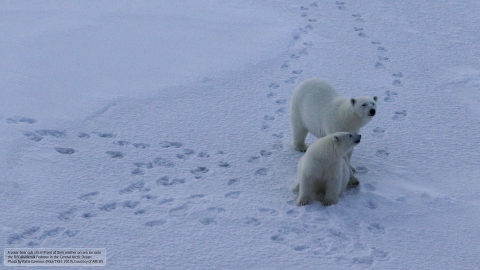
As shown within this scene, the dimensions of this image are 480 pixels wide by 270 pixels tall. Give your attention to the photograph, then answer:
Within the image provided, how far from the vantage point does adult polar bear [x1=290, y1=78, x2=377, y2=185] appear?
5516 mm

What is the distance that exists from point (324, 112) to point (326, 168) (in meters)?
0.82

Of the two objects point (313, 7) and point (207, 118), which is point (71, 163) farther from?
point (313, 7)

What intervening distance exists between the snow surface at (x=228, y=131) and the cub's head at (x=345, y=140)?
45 centimetres

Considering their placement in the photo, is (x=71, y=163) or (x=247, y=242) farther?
(x=71, y=163)

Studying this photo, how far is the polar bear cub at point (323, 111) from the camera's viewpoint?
18.1 ft

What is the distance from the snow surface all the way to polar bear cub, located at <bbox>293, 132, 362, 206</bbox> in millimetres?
120

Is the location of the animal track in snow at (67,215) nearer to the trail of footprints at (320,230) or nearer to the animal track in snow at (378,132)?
the trail of footprints at (320,230)

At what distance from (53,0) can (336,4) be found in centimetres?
415

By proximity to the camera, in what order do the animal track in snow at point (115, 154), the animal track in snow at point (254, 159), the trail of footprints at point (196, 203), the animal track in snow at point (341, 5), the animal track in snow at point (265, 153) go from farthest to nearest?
the animal track in snow at point (341, 5), the animal track in snow at point (265, 153), the animal track in snow at point (254, 159), the animal track in snow at point (115, 154), the trail of footprints at point (196, 203)

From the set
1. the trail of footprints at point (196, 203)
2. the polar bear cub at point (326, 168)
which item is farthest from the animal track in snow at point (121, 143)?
the polar bear cub at point (326, 168)

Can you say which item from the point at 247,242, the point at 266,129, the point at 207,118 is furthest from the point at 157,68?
the point at 247,242

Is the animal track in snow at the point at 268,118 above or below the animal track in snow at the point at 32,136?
above

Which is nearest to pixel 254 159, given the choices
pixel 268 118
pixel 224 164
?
pixel 224 164

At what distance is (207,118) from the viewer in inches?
266
